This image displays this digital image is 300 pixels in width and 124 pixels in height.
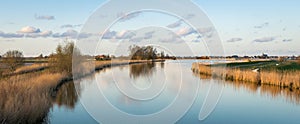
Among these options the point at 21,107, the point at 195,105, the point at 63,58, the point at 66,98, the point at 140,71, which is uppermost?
the point at 63,58

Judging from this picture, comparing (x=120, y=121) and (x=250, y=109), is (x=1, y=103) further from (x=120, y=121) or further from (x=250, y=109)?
(x=250, y=109)

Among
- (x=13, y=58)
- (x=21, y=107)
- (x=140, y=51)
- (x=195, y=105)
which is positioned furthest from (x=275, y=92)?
(x=140, y=51)

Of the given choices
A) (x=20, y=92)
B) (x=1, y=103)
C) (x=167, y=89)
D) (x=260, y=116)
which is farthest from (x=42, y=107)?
(x=167, y=89)

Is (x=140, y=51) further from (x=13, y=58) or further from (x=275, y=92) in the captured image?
(x=275, y=92)

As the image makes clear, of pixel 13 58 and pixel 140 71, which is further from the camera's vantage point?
pixel 140 71

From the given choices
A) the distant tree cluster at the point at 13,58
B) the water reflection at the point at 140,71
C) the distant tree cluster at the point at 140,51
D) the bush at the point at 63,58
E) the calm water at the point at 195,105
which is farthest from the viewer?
the distant tree cluster at the point at 140,51

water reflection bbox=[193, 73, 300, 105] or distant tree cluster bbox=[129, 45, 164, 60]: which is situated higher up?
distant tree cluster bbox=[129, 45, 164, 60]

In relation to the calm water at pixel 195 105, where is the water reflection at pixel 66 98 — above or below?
above

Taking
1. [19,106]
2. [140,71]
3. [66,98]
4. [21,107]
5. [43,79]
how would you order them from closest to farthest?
[19,106] < [21,107] < [66,98] < [43,79] < [140,71]

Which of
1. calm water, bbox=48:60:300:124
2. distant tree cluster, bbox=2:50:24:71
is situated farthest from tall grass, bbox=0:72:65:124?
distant tree cluster, bbox=2:50:24:71

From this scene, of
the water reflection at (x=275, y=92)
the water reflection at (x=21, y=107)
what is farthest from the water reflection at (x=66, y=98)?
the water reflection at (x=275, y=92)

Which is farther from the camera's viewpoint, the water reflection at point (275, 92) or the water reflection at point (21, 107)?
the water reflection at point (275, 92)

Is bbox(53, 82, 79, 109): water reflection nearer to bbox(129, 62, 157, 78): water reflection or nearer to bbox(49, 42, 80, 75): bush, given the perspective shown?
bbox(49, 42, 80, 75): bush

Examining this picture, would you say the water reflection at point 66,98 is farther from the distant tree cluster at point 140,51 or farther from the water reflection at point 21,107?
the distant tree cluster at point 140,51
